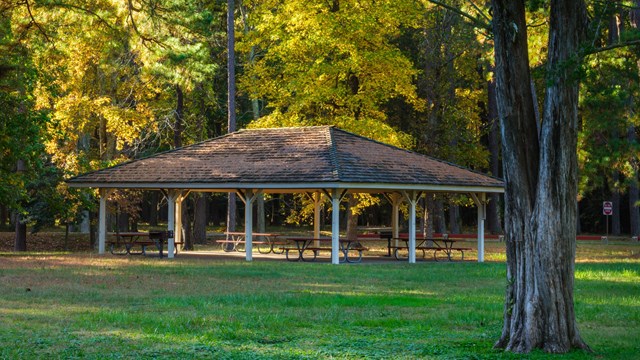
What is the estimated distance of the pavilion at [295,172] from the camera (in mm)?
30984

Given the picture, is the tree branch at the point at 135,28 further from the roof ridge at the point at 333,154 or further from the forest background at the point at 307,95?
the roof ridge at the point at 333,154

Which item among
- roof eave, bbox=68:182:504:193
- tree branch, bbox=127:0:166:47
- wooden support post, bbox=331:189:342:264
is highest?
tree branch, bbox=127:0:166:47

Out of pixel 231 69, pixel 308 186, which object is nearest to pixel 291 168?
pixel 308 186

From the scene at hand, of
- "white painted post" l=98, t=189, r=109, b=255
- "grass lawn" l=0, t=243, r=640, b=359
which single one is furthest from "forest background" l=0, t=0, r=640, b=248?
"grass lawn" l=0, t=243, r=640, b=359

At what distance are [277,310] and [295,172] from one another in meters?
14.0

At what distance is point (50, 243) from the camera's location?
147 ft

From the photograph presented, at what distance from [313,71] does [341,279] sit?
1589 cm

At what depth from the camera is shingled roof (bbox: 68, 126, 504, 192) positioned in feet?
102

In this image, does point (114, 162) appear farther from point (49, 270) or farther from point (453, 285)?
point (453, 285)

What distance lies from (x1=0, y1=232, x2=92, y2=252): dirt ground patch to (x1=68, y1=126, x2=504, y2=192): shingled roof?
8.81 m

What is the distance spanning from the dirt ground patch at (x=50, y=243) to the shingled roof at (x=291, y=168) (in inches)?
347

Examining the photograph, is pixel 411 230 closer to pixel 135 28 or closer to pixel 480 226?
pixel 480 226

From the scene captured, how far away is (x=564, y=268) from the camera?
39.3ft

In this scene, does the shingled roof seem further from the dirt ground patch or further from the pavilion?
the dirt ground patch
